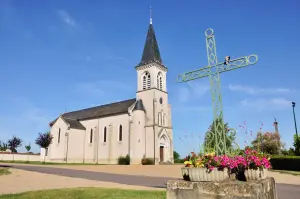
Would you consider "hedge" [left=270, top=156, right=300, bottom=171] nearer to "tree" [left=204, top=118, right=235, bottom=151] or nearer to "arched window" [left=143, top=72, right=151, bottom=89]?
"arched window" [left=143, top=72, right=151, bottom=89]

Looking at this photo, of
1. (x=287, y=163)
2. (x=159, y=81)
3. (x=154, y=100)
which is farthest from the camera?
(x=159, y=81)

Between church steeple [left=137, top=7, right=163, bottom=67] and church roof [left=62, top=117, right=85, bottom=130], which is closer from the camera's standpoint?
church steeple [left=137, top=7, right=163, bottom=67]

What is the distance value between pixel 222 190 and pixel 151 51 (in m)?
39.5

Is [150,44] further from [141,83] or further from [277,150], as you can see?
[277,150]

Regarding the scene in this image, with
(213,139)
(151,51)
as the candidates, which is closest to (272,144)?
(151,51)

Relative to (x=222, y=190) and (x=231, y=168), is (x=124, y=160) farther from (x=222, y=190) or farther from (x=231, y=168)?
(x=222, y=190)

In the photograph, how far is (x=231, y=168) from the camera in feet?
15.5

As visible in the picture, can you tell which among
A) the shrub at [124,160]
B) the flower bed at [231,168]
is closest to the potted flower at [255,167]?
the flower bed at [231,168]

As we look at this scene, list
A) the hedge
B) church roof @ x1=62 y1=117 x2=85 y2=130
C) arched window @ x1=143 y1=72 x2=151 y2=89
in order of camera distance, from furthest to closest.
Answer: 1. church roof @ x1=62 y1=117 x2=85 y2=130
2. arched window @ x1=143 y1=72 x2=151 y2=89
3. the hedge

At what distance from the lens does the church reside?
124 ft

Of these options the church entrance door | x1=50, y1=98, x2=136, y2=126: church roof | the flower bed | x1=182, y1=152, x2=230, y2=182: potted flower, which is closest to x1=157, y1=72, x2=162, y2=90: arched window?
x1=50, y1=98, x2=136, y2=126: church roof

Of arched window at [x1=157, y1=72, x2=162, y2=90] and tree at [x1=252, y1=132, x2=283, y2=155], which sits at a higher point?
arched window at [x1=157, y1=72, x2=162, y2=90]

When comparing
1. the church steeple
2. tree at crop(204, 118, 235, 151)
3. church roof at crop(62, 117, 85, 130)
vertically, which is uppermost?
the church steeple

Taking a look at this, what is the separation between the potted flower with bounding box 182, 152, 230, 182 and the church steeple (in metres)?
36.9
